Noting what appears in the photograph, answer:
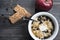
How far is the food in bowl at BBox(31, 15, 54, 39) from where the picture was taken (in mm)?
988

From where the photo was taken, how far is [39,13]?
3.29 ft

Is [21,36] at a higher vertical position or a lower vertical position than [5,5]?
lower

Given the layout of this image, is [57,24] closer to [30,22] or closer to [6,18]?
[30,22]

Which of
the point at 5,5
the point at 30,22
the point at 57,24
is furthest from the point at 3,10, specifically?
the point at 57,24

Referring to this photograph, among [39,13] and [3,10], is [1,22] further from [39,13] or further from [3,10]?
[39,13]

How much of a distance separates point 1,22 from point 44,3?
7.7 inches

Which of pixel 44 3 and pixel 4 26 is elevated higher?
pixel 44 3

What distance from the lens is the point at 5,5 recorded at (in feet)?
3.40

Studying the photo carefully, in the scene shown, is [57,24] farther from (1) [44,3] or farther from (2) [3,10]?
(2) [3,10]

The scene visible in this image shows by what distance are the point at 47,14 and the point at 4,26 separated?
0.61 ft

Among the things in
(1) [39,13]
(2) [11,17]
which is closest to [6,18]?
(2) [11,17]

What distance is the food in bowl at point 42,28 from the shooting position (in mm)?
988

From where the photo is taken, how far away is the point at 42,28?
994 mm

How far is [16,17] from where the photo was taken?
3.32ft
